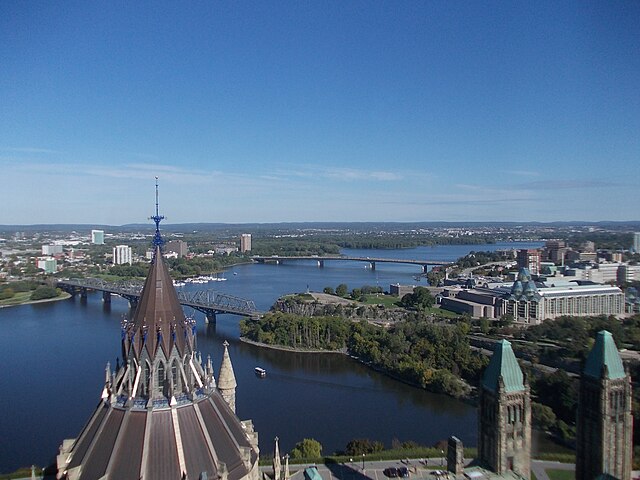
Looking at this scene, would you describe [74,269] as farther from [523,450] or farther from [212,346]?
[523,450]

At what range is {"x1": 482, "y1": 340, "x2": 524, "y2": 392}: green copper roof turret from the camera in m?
10.8

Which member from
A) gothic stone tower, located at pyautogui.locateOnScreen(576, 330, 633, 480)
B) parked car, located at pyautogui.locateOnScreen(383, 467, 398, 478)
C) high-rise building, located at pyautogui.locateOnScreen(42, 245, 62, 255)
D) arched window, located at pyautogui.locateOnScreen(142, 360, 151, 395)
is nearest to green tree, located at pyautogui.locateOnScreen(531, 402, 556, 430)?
parked car, located at pyautogui.locateOnScreen(383, 467, 398, 478)

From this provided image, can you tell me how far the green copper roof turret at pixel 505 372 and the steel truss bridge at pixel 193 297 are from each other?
35.1 meters

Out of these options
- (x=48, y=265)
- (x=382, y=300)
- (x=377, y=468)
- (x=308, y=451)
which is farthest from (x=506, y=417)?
(x=48, y=265)

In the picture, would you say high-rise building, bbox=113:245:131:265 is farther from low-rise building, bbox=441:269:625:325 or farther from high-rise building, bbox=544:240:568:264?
high-rise building, bbox=544:240:568:264

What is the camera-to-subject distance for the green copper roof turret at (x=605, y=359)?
1054 centimetres

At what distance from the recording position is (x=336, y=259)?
10619cm

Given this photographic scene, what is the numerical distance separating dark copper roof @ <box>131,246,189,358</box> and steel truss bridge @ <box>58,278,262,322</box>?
37.1 metres

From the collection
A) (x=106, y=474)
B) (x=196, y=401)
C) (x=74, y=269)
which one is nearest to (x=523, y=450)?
(x=196, y=401)

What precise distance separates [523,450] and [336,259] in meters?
95.4

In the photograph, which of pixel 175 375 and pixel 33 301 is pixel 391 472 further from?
pixel 33 301

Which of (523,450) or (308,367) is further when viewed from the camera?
(308,367)

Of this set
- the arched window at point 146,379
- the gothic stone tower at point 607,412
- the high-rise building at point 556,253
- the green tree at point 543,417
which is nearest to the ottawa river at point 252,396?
the green tree at point 543,417

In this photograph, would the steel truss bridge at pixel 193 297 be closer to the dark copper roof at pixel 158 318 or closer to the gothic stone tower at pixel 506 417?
the gothic stone tower at pixel 506 417
